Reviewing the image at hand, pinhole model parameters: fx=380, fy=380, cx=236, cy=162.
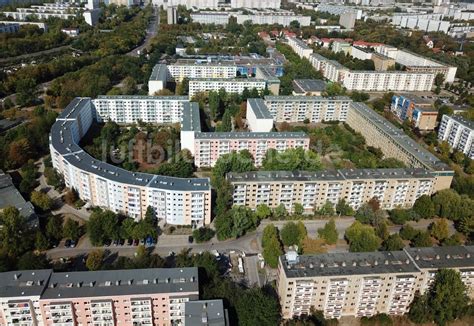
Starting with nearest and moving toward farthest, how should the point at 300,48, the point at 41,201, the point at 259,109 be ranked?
the point at 41,201, the point at 259,109, the point at 300,48

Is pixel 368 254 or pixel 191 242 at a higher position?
pixel 368 254

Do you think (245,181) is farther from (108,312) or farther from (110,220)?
(108,312)

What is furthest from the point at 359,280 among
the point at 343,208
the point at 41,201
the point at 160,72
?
the point at 160,72

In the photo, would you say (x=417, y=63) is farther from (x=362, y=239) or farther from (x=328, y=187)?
(x=362, y=239)

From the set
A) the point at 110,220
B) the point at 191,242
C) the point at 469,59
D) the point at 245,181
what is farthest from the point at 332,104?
the point at 469,59

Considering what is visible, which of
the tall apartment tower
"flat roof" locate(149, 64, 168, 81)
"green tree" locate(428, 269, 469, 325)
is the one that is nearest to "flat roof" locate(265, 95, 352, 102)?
"flat roof" locate(149, 64, 168, 81)

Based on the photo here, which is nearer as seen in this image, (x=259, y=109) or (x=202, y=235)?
(x=202, y=235)
